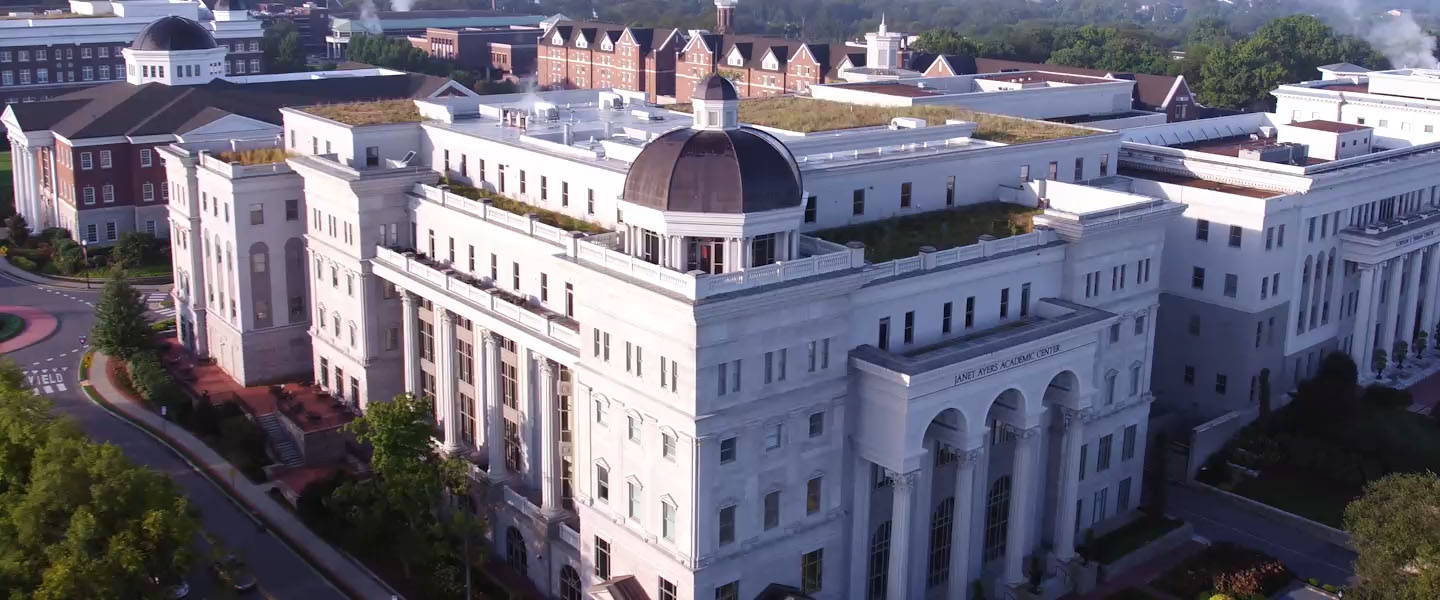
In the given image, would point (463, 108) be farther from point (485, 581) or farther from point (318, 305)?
point (485, 581)

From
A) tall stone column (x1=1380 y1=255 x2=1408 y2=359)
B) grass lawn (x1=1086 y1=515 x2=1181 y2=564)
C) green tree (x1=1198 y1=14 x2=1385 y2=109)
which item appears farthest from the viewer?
green tree (x1=1198 y1=14 x2=1385 y2=109)

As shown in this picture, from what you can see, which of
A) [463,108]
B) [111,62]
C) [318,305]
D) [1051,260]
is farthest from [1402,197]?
[111,62]

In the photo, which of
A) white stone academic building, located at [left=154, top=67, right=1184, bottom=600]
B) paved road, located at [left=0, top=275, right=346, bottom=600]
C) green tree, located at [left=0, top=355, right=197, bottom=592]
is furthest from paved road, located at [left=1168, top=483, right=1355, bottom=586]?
green tree, located at [left=0, top=355, right=197, bottom=592]

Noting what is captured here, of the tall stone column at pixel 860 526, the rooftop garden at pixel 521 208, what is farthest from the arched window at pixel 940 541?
the rooftop garden at pixel 521 208

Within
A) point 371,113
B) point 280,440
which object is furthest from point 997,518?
point 371,113

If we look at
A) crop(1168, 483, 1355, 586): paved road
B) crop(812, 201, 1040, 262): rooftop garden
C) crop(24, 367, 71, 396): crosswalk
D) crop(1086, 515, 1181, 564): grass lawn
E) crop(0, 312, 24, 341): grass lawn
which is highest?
crop(812, 201, 1040, 262): rooftop garden

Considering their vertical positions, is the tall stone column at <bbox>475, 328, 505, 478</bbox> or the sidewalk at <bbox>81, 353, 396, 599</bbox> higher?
the tall stone column at <bbox>475, 328, 505, 478</bbox>

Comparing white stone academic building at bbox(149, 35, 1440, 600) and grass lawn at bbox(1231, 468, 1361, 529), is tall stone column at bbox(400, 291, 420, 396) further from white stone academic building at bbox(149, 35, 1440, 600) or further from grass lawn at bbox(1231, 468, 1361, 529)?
grass lawn at bbox(1231, 468, 1361, 529)

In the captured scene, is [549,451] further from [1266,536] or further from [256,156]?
[1266,536]
